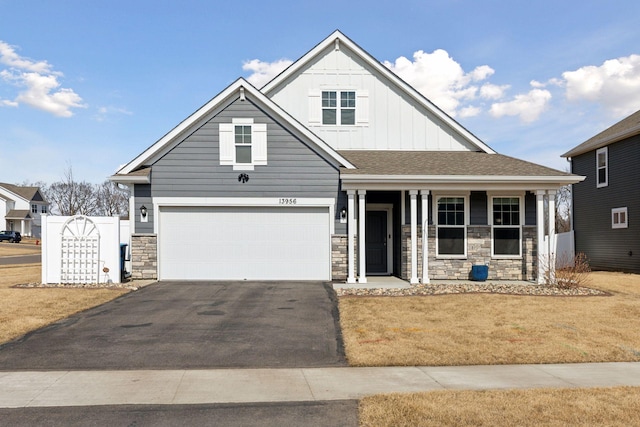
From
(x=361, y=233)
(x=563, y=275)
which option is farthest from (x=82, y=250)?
(x=563, y=275)

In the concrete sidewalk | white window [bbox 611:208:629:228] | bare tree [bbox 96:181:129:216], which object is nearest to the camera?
the concrete sidewalk

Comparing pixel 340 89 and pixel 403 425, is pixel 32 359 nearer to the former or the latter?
pixel 403 425

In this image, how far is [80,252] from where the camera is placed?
13852 mm

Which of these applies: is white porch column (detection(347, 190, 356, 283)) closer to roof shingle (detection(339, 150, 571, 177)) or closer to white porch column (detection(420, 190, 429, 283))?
roof shingle (detection(339, 150, 571, 177))

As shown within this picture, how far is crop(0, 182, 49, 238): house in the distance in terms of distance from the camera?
227 feet

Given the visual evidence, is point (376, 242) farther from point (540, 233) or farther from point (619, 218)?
point (619, 218)

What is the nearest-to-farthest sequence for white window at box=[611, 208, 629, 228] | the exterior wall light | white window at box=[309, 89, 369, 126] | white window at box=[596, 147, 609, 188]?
the exterior wall light < white window at box=[309, 89, 369, 126] < white window at box=[611, 208, 629, 228] < white window at box=[596, 147, 609, 188]

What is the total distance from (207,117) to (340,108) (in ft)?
16.1

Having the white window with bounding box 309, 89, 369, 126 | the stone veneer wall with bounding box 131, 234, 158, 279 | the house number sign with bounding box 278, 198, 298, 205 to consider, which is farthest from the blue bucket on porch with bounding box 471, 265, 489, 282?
the stone veneer wall with bounding box 131, 234, 158, 279

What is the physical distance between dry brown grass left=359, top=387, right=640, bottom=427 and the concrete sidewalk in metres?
0.32

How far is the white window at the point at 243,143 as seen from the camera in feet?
49.1

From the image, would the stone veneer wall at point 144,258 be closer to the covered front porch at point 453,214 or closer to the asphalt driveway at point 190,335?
the asphalt driveway at point 190,335

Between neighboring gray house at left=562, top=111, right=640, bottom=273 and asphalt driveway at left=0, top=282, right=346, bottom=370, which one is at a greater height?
neighboring gray house at left=562, top=111, right=640, bottom=273

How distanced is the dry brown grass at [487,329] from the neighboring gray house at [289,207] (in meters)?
3.23
